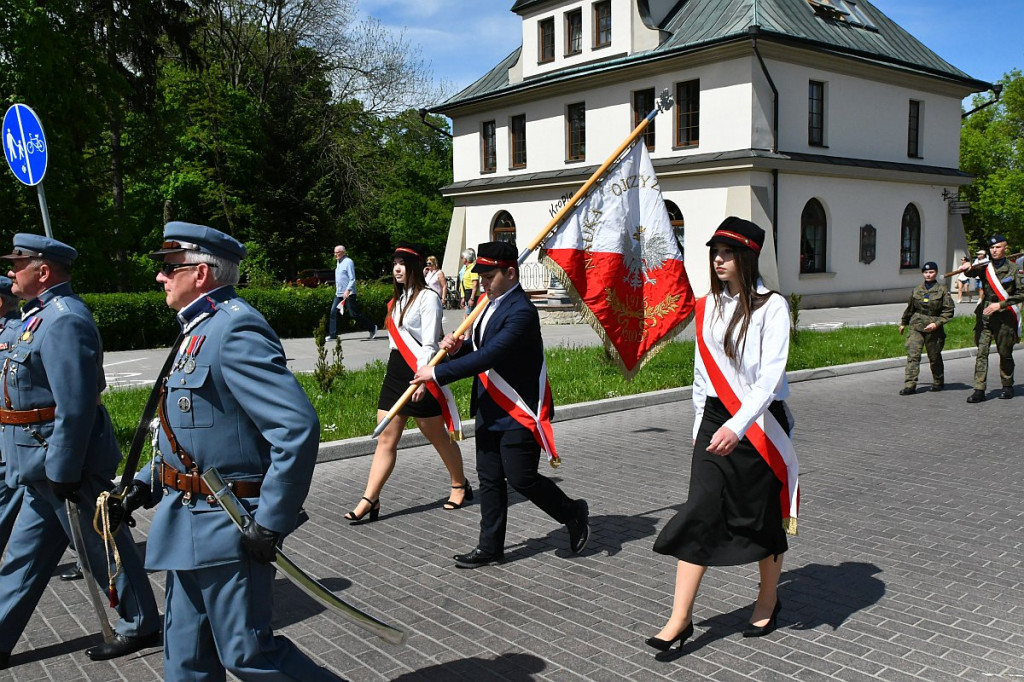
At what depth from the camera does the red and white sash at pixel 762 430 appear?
429 centimetres

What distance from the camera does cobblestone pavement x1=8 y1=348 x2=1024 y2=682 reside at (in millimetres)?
4227

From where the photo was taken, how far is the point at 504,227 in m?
35.4

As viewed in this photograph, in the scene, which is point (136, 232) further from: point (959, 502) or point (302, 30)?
point (302, 30)

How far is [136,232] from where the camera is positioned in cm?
2088

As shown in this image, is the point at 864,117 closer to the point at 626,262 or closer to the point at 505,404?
the point at 626,262

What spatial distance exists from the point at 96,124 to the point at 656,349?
16.7 meters

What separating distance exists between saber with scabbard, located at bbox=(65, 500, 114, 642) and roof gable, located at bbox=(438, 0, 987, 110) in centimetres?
2577

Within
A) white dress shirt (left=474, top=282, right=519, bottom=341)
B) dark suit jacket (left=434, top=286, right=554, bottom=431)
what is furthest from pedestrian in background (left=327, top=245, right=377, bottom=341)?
dark suit jacket (left=434, top=286, right=554, bottom=431)

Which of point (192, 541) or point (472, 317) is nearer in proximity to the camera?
point (192, 541)

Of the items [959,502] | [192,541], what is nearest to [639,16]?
[959,502]

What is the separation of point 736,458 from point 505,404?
1725mm

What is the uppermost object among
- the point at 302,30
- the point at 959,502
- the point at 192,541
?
the point at 302,30

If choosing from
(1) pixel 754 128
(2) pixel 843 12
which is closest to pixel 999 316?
(1) pixel 754 128

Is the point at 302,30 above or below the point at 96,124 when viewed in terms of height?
above
